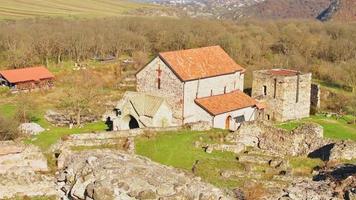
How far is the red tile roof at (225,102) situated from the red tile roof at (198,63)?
1.91 meters

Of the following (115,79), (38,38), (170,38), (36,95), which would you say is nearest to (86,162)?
(36,95)

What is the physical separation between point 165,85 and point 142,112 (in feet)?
11.6

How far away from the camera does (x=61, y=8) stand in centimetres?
15625

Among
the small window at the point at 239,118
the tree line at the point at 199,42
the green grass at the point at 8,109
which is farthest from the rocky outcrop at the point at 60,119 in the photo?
the tree line at the point at 199,42

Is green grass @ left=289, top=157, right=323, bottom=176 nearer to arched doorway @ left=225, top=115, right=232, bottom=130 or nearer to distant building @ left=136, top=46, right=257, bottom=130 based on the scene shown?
distant building @ left=136, top=46, right=257, bottom=130

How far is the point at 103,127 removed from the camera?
43.3m

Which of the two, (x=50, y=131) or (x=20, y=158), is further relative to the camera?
(x=50, y=131)

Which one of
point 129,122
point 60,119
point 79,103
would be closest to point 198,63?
point 129,122

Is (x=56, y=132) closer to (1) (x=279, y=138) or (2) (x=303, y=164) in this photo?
(1) (x=279, y=138)

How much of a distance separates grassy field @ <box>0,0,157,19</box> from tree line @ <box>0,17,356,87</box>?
34.0 meters

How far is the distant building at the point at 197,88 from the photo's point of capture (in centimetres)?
4138

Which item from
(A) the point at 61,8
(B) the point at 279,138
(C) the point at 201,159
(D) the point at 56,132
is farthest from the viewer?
(A) the point at 61,8

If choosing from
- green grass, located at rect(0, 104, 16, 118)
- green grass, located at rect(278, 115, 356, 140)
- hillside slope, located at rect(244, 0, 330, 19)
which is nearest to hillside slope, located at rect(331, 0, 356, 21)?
hillside slope, located at rect(244, 0, 330, 19)

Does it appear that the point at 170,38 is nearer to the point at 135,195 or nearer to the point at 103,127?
the point at 103,127
